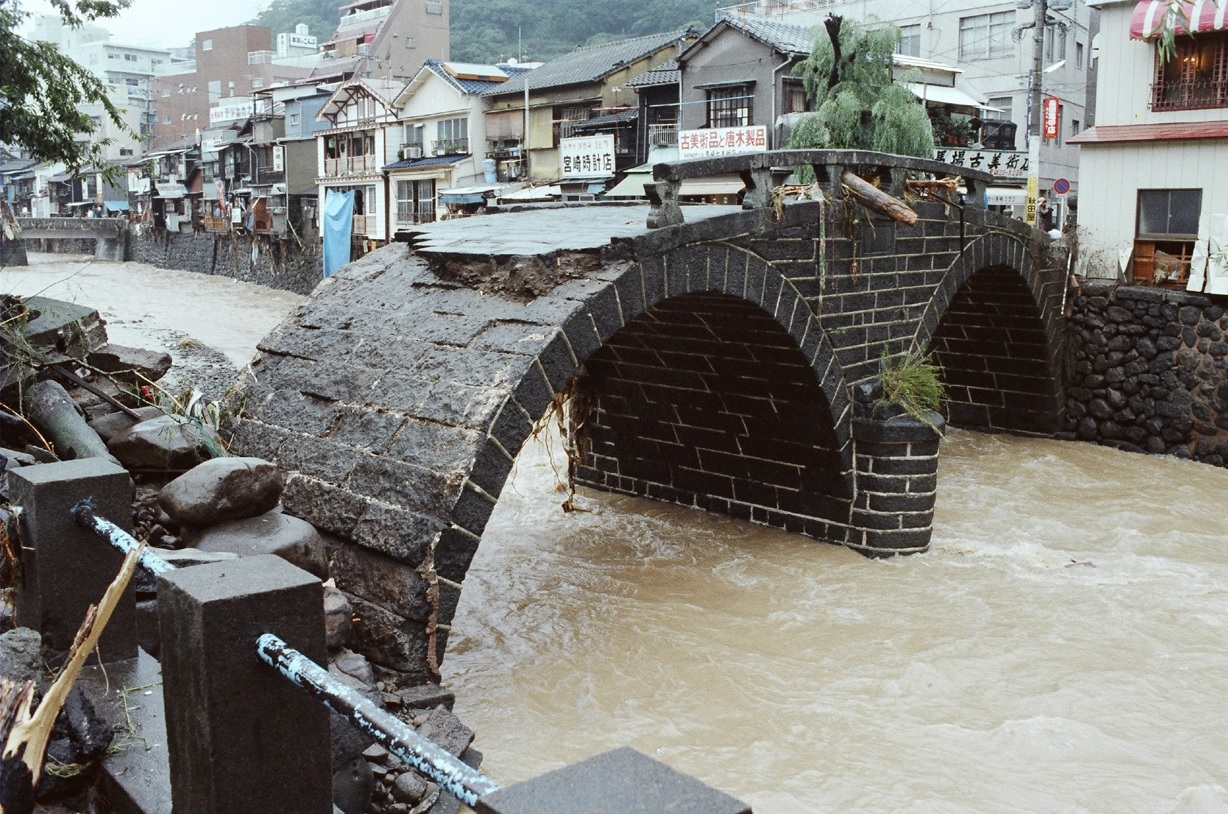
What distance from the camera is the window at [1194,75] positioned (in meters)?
16.3

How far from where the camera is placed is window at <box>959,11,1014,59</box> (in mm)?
32125

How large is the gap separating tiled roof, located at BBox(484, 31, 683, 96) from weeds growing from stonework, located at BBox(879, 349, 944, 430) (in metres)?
21.4

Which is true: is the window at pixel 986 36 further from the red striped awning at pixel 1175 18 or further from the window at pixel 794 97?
the red striped awning at pixel 1175 18

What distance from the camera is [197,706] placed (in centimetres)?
297

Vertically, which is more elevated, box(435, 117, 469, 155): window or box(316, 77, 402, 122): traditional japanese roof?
box(316, 77, 402, 122): traditional japanese roof

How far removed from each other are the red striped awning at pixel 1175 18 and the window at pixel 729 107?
36.1 feet

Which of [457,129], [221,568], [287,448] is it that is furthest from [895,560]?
Result: [457,129]

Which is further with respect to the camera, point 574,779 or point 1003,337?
point 1003,337

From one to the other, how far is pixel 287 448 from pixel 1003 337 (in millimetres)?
12204

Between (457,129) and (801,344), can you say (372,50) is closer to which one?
(457,129)

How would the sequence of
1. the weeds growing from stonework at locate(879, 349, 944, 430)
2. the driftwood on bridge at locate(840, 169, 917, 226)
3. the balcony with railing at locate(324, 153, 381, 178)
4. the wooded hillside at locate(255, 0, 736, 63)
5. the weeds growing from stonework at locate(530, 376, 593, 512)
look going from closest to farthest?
the driftwood on bridge at locate(840, 169, 917, 226) < the weeds growing from stonework at locate(879, 349, 944, 430) < the weeds growing from stonework at locate(530, 376, 593, 512) < the balcony with railing at locate(324, 153, 381, 178) < the wooded hillside at locate(255, 0, 736, 63)

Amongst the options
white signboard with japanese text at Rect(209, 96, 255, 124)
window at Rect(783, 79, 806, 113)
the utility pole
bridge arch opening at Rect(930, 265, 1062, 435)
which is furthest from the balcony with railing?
bridge arch opening at Rect(930, 265, 1062, 435)

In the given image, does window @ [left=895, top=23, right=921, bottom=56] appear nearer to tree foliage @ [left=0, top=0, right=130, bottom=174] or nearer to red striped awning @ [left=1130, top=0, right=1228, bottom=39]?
red striped awning @ [left=1130, top=0, right=1228, bottom=39]

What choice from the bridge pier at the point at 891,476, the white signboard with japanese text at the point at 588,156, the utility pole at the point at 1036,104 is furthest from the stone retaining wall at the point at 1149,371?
the white signboard with japanese text at the point at 588,156
